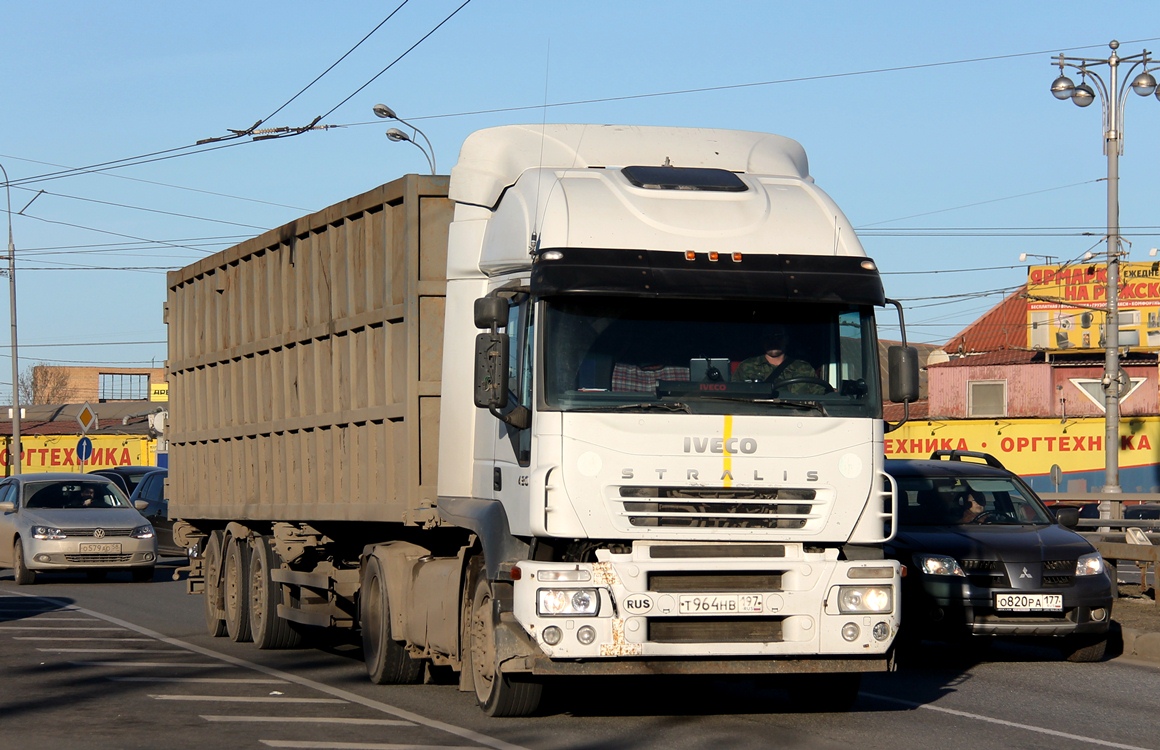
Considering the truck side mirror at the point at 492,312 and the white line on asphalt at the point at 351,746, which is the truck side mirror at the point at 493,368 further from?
the white line on asphalt at the point at 351,746

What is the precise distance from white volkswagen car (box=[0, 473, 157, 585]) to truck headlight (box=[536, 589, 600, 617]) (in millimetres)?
16185

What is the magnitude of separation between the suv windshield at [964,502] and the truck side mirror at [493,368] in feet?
20.4

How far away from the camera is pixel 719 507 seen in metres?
8.66

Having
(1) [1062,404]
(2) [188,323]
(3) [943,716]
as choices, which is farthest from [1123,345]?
(3) [943,716]

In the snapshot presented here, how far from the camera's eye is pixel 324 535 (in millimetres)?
13055

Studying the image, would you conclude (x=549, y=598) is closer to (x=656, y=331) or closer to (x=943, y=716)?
(x=656, y=331)

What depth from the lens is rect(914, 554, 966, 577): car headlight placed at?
41.4 feet

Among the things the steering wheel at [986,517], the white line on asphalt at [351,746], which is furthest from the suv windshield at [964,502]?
the white line on asphalt at [351,746]

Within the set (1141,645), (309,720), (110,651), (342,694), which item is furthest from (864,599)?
(110,651)

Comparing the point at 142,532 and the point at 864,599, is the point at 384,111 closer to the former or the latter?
the point at 142,532

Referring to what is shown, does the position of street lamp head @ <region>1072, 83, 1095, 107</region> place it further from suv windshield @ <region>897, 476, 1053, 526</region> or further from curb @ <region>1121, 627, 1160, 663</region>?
curb @ <region>1121, 627, 1160, 663</region>

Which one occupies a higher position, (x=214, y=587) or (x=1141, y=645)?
(x=214, y=587)

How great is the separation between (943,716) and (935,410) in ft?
171

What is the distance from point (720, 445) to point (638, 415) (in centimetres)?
48
